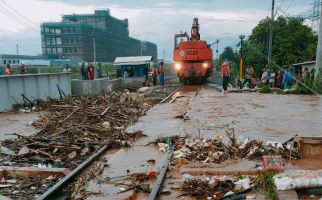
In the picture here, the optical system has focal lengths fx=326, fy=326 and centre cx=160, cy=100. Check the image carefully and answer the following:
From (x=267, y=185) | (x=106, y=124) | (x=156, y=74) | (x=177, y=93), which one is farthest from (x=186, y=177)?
(x=156, y=74)

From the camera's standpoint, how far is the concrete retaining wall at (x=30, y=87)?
1380cm

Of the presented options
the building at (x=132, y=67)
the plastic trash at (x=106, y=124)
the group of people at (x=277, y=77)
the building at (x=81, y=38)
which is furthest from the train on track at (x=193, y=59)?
the building at (x=81, y=38)

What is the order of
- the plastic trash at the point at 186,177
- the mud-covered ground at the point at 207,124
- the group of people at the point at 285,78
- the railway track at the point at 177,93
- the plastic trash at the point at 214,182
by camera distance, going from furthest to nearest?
the group of people at the point at 285,78 → the railway track at the point at 177,93 → the mud-covered ground at the point at 207,124 → the plastic trash at the point at 186,177 → the plastic trash at the point at 214,182

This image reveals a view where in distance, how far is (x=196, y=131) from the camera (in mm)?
8781

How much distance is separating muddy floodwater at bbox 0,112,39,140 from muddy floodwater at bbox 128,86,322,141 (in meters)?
3.33

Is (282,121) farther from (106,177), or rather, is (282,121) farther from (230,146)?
(106,177)

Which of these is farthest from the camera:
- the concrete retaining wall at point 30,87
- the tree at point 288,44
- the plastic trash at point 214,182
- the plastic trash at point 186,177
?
the tree at point 288,44

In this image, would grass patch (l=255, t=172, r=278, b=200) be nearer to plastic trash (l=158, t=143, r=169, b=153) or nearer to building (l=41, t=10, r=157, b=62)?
plastic trash (l=158, t=143, r=169, b=153)

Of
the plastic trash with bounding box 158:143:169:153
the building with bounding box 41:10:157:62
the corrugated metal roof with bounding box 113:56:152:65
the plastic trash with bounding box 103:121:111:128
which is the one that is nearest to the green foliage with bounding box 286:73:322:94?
the plastic trash with bounding box 103:121:111:128

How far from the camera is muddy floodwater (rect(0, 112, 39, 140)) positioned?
9567 mm

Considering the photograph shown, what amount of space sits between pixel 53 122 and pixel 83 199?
225 inches

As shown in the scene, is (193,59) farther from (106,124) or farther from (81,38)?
(81,38)

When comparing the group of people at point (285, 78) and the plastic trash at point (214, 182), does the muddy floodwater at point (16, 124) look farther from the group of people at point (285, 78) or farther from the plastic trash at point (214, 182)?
the group of people at point (285, 78)

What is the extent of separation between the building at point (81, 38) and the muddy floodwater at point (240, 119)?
57.9 meters
